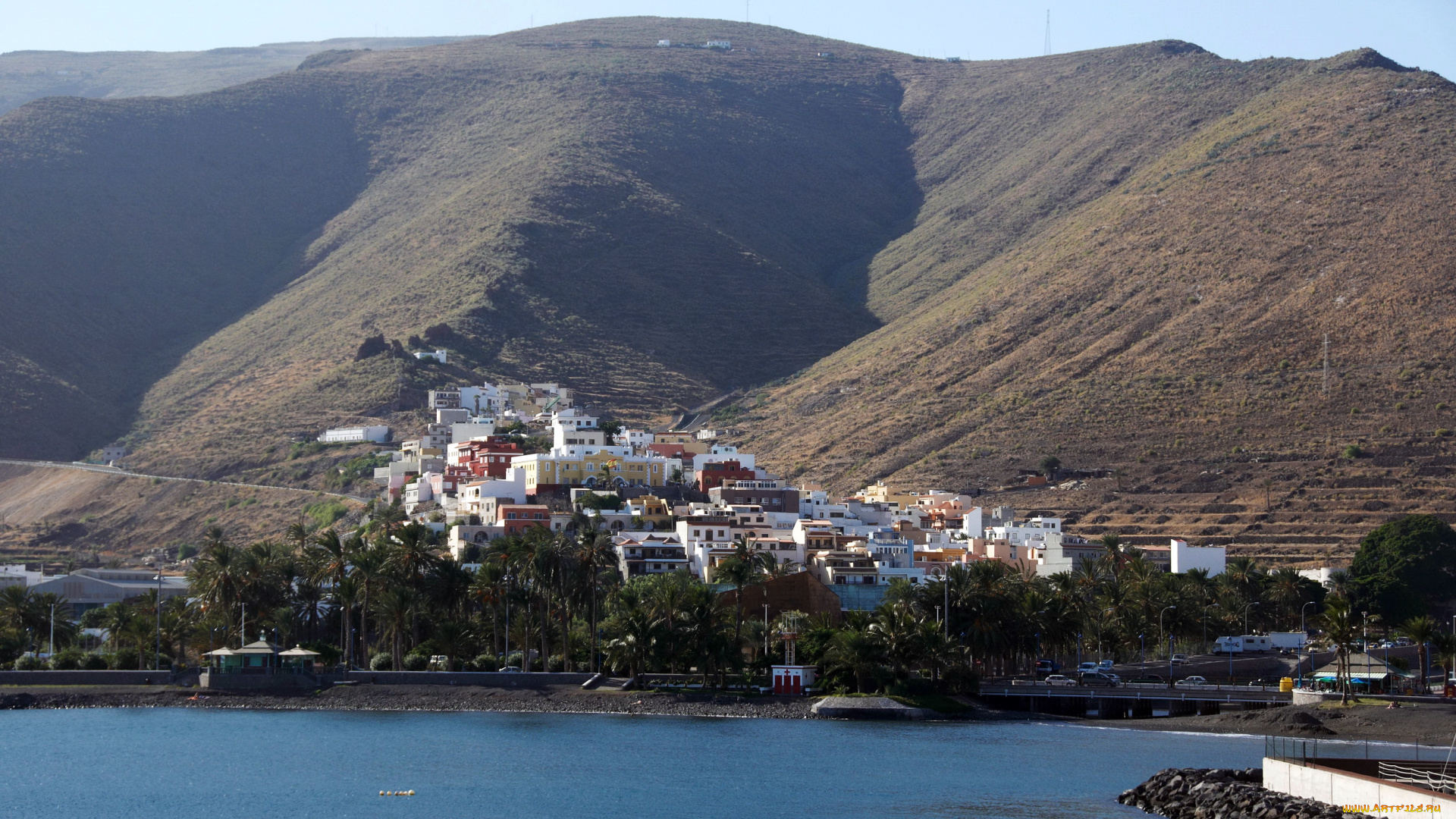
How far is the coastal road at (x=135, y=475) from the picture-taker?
427 ft

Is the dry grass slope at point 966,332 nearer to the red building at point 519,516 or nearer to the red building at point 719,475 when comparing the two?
the red building at point 719,475

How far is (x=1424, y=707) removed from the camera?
7038 cm

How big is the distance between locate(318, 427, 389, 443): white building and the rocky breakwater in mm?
97476

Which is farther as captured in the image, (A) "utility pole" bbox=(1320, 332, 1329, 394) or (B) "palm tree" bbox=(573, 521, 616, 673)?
(A) "utility pole" bbox=(1320, 332, 1329, 394)

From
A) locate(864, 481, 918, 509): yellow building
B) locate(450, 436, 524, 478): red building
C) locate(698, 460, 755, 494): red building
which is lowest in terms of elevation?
locate(864, 481, 918, 509): yellow building

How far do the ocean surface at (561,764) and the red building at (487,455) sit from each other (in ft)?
138

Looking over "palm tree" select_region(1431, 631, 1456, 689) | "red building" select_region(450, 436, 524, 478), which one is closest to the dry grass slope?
"red building" select_region(450, 436, 524, 478)

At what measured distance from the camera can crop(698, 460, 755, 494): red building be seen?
116 meters

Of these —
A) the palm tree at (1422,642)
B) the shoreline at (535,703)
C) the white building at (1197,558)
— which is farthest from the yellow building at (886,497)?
the shoreline at (535,703)

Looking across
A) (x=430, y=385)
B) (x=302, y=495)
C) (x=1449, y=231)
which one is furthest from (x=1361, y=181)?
(x=302, y=495)

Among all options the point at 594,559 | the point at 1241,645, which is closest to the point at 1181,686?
the point at 1241,645

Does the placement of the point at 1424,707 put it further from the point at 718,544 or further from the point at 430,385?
the point at 430,385

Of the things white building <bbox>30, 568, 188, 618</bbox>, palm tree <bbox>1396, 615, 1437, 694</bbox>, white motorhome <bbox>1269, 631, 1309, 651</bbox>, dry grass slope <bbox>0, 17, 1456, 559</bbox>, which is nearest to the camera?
palm tree <bbox>1396, 615, 1437, 694</bbox>

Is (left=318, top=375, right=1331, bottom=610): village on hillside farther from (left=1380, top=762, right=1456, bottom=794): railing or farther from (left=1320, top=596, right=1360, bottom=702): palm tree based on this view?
(left=1380, top=762, right=1456, bottom=794): railing
